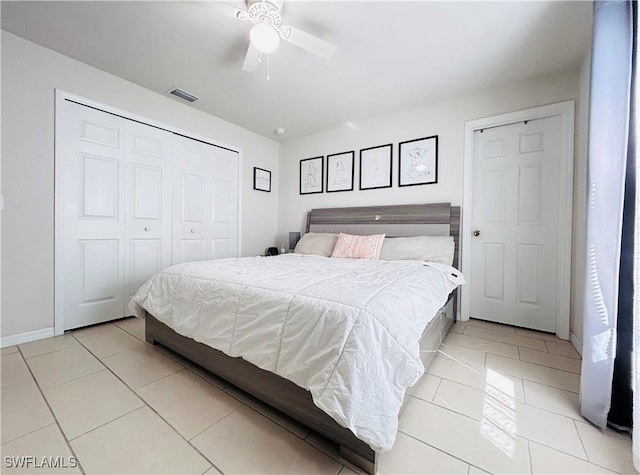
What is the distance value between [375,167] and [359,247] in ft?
3.98

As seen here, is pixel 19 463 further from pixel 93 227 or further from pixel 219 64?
pixel 219 64

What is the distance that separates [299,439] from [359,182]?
3014mm

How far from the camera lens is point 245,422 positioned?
1341 millimetres

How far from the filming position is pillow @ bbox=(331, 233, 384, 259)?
9.41ft

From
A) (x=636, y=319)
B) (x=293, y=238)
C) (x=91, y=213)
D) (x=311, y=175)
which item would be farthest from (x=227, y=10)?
(x=636, y=319)

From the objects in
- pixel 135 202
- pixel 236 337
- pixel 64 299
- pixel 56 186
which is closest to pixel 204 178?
pixel 135 202

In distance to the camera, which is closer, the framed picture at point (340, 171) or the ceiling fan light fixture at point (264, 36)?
the ceiling fan light fixture at point (264, 36)

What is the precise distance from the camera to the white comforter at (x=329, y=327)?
3.28 ft

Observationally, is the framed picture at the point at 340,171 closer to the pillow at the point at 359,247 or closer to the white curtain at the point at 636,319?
the pillow at the point at 359,247

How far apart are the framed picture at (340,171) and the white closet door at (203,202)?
4.50ft

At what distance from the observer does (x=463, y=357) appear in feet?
6.74

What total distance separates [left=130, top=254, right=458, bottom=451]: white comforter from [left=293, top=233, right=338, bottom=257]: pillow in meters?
1.39

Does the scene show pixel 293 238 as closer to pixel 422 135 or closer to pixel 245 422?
pixel 422 135

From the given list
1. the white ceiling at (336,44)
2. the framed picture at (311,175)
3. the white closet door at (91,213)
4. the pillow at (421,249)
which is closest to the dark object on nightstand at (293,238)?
the framed picture at (311,175)
